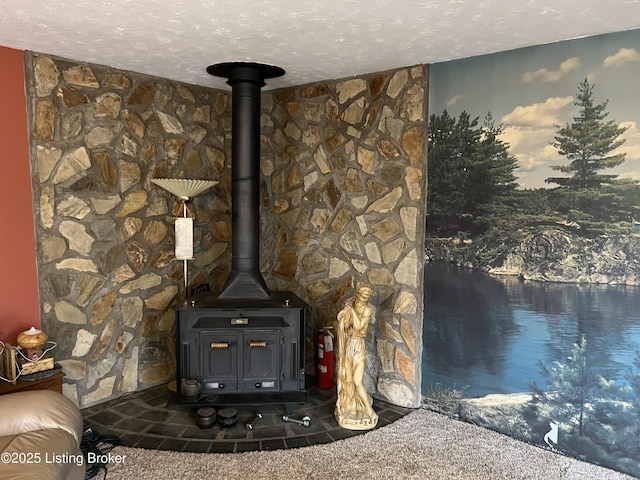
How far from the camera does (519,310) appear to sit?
2.90 m

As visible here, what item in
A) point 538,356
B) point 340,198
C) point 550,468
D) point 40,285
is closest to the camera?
point 550,468

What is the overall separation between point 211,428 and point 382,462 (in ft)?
3.36

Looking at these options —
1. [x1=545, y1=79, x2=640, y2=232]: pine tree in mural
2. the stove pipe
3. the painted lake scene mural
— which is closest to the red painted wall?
the stove pipe

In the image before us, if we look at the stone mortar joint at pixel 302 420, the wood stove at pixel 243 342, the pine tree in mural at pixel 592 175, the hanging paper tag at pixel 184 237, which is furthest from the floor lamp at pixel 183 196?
the pine tree in mural at pixel 592 175

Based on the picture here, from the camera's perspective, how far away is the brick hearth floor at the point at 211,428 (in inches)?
113

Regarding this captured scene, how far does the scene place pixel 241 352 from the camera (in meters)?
3.20

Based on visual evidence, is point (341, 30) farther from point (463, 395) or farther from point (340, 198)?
point (463, 395)

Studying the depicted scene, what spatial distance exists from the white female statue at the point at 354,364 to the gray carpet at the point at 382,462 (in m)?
0.15

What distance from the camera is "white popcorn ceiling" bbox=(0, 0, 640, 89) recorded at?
7.21ft

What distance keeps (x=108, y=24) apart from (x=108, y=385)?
A: 2244 mm

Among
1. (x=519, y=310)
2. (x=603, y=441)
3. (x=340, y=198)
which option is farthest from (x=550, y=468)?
(x=340, y=198)

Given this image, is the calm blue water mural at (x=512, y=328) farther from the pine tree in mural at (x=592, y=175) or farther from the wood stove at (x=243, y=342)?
the wood stove at (x=243, y=342)

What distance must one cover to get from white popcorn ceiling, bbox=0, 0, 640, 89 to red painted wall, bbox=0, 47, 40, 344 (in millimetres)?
202

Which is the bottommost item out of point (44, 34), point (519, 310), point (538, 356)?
point (538, 356)
